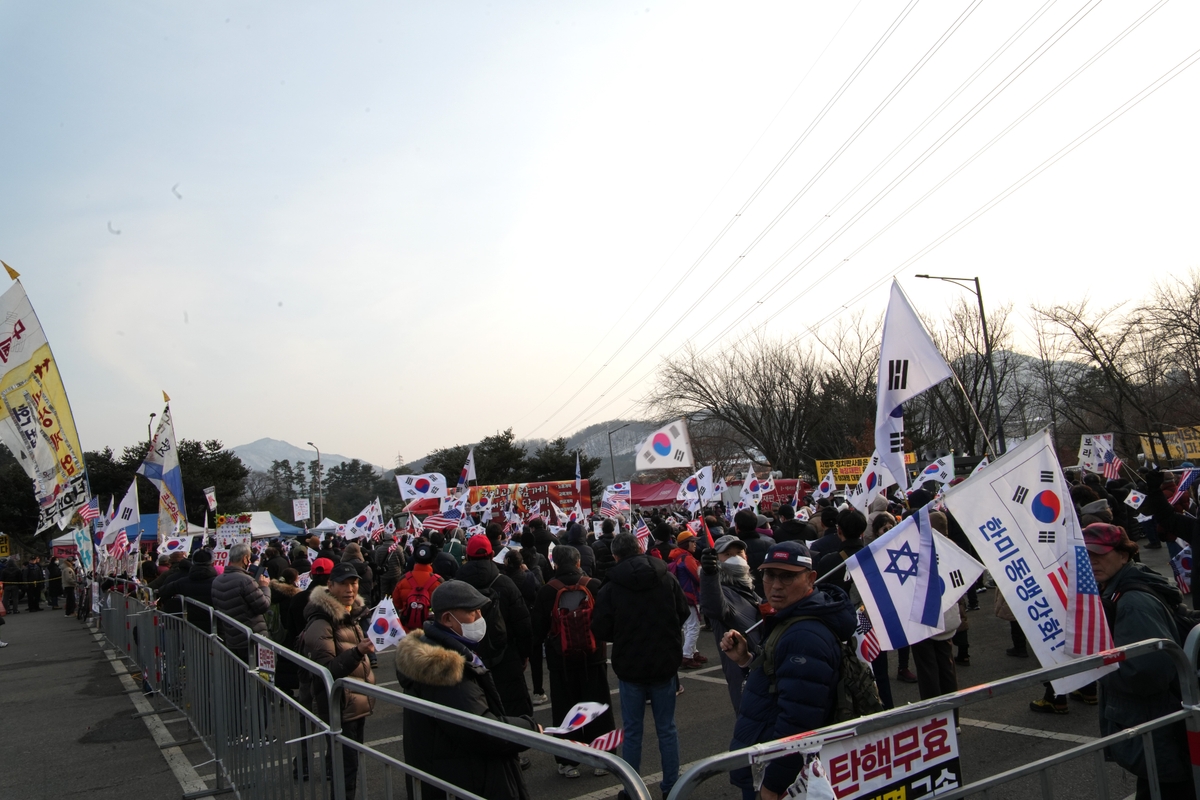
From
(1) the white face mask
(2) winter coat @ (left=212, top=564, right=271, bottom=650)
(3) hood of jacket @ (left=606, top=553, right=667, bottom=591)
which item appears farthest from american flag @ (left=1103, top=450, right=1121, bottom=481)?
(1) the white face mask

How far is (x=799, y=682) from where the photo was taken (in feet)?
10.4

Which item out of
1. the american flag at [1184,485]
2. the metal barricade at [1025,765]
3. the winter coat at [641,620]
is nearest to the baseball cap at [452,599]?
the metal barricade at [1025,765]

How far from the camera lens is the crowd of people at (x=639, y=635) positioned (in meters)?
3.33

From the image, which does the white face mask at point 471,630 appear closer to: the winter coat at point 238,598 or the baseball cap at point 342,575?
the baseball cap at point 342,575

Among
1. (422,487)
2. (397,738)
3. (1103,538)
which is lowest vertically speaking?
(397,738)

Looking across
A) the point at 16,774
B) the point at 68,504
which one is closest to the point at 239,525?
the point at 68,504

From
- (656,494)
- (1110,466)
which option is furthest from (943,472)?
(656,494)

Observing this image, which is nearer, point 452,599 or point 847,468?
point 452,599

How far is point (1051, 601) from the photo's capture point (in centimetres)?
461

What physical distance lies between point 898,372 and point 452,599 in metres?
5.44

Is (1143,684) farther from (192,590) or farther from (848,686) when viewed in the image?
(192,590)

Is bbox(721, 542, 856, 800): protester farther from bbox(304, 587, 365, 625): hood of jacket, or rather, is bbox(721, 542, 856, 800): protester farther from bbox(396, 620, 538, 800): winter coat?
bbox(304, 587, 365, 625): hood of jacket

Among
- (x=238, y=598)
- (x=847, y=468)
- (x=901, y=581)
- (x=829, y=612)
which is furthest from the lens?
(x=847, y=468)

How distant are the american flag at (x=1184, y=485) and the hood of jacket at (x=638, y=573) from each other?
31.7ft
